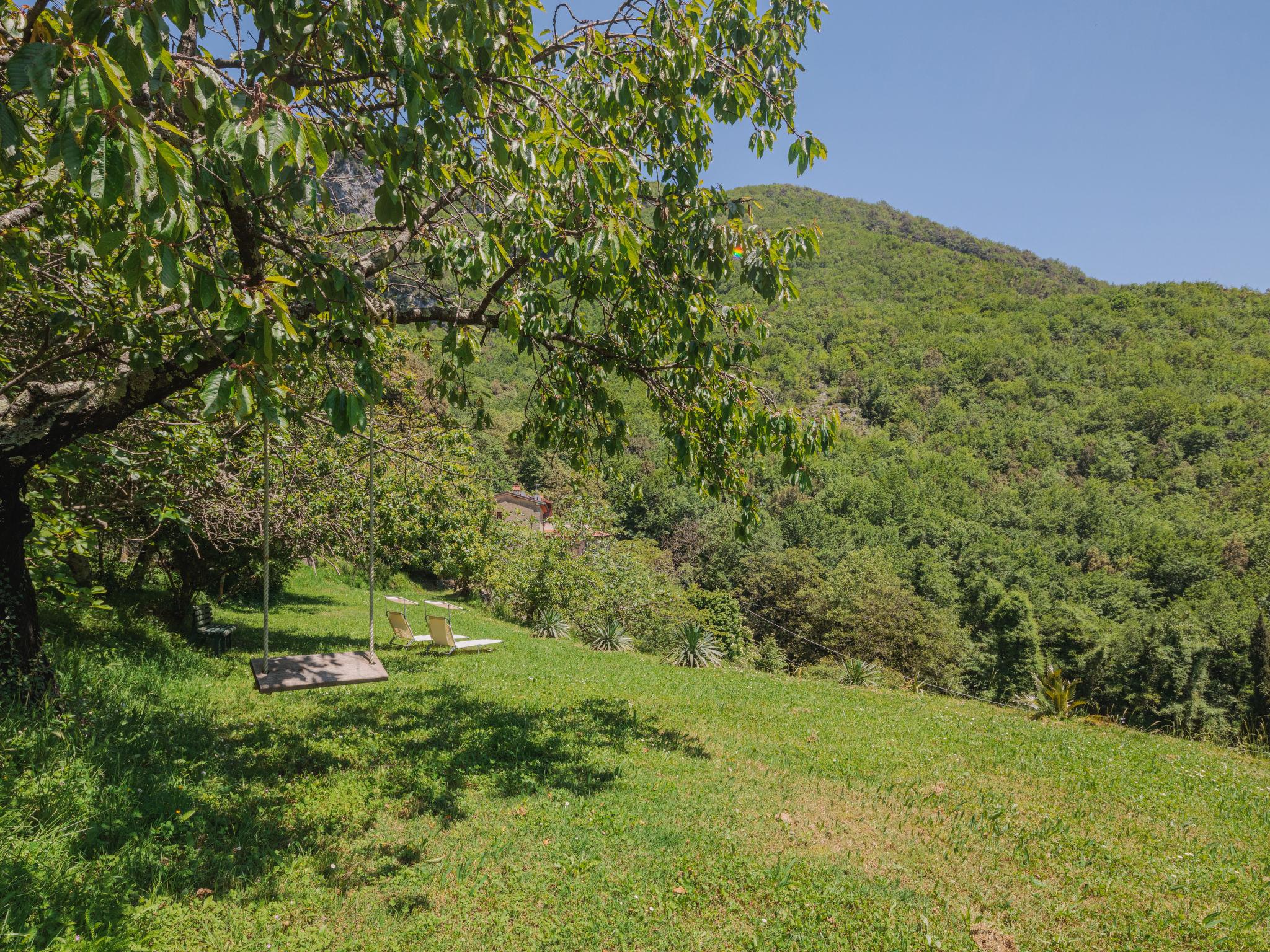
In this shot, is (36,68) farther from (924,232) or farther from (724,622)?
(924,232)

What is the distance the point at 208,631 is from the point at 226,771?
17.3ft

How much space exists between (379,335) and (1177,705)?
41053 mm

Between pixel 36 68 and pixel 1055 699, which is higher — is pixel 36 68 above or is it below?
above

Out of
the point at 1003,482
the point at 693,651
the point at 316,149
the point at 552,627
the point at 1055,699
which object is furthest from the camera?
the point at 1003,482

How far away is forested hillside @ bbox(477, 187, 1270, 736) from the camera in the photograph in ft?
119

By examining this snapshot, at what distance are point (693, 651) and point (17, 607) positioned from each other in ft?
35.6

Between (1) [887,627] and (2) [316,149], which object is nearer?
(2) [316,149]

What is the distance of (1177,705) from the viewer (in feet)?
105

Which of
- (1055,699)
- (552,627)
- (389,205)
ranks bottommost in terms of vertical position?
(552,627)

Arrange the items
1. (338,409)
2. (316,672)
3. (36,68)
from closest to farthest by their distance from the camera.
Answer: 1. (36,68)
2. (338,409)
3. (316,672)

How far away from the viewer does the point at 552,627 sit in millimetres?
16688

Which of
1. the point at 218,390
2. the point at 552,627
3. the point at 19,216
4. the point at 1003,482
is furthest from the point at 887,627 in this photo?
the point at 1003,482

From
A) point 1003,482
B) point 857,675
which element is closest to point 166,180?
point 857,675

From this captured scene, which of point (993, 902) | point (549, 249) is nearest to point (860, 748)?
point (993, 902)
